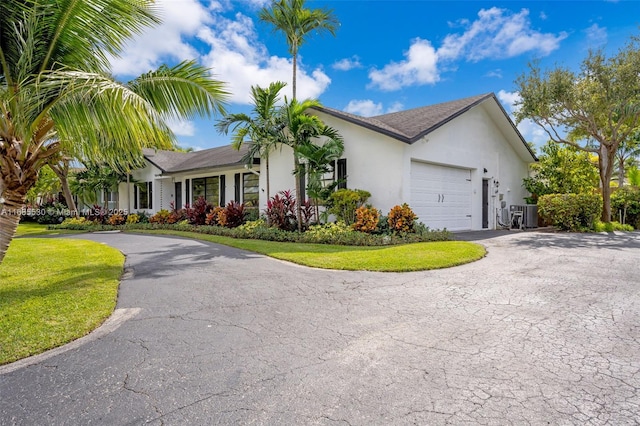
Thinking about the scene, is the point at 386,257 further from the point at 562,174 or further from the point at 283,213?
the point at 562,174

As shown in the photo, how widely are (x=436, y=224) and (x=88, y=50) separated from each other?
12086mm

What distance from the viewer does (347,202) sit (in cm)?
1270

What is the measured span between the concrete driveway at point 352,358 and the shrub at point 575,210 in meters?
9.40

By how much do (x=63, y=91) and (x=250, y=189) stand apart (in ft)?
45.2

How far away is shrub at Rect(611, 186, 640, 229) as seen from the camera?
1717 centimetres

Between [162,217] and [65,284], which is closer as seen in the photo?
[65,284]

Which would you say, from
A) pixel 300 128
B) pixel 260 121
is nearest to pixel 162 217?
pixel 260 121

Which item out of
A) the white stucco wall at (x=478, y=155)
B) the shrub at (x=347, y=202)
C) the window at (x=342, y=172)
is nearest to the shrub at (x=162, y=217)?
the window at (x=342, y=172)

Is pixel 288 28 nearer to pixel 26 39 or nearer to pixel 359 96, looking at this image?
pixel 359 96

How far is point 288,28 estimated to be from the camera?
1335 centimetres

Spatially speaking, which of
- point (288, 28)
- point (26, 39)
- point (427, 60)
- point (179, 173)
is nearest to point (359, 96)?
point (427, 60)

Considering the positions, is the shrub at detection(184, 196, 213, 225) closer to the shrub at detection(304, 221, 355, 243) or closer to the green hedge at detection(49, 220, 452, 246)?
the green hedge at detection(49, 220, 452, 246)

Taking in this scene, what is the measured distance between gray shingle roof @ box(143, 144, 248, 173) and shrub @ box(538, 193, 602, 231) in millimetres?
13683

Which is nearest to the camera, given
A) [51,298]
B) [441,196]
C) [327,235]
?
[51,298]
